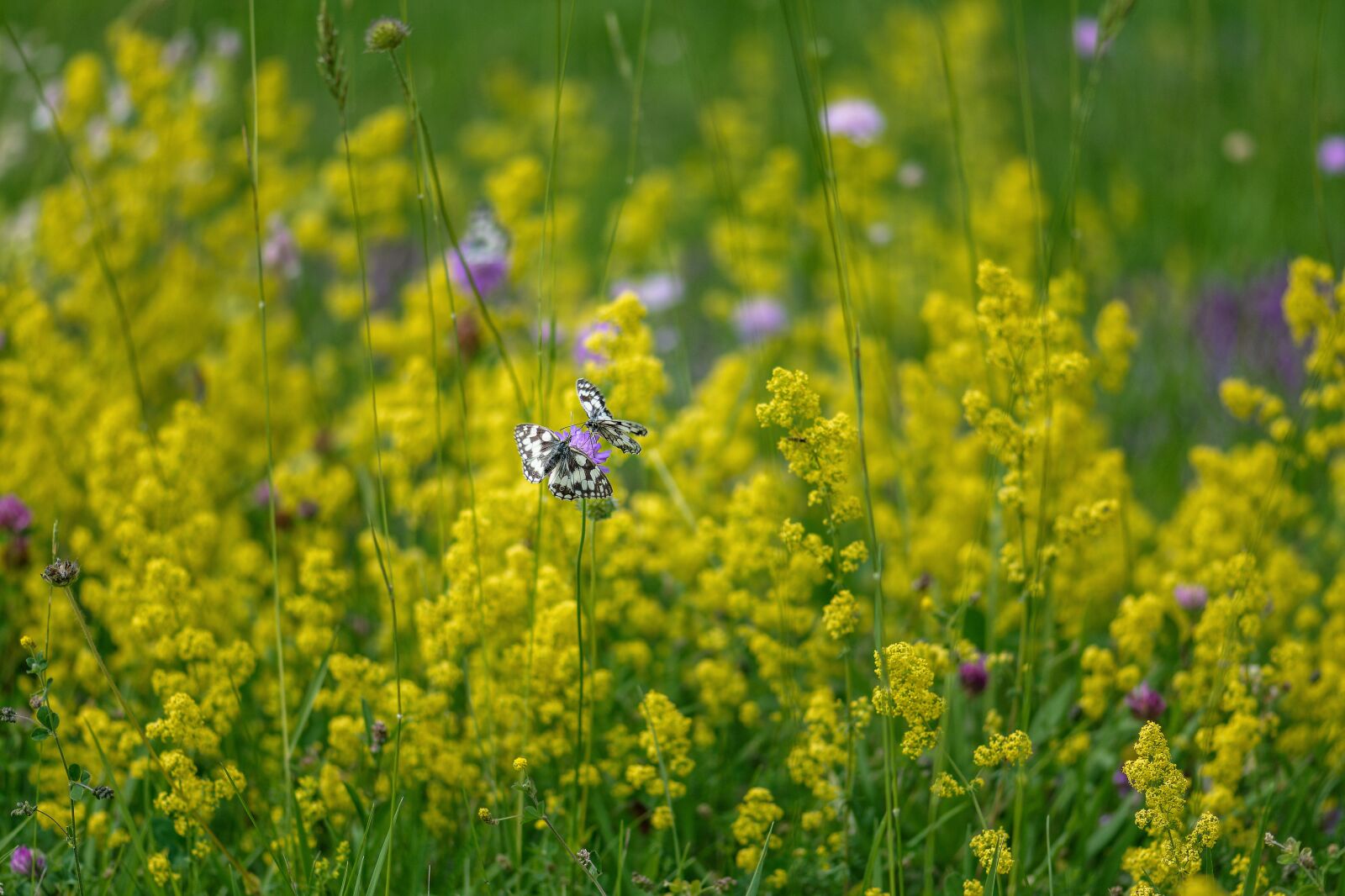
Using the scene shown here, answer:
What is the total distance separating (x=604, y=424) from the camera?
1.54m

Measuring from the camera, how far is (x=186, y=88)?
153 inches

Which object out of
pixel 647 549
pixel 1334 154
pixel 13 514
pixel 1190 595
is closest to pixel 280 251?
pixel 13 514

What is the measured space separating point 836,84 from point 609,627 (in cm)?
415

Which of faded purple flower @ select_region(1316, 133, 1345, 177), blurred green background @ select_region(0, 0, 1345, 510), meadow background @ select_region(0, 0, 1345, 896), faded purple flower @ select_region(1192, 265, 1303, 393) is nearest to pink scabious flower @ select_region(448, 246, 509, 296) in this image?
meadow background @ select_region(0, 0, 1345, 896)

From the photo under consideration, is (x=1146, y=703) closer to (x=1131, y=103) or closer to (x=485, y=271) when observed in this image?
(x=485, y=271)

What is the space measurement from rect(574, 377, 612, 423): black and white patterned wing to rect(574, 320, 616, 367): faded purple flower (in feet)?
1.62

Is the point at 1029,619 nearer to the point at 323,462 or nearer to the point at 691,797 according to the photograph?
the point at 691,797

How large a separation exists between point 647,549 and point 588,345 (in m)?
→ 0.62

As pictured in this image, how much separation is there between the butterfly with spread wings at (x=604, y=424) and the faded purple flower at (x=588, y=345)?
0.50m

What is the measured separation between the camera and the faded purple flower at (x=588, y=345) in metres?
2.19

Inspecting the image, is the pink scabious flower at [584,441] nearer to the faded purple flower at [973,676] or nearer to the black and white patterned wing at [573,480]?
the black and white patterned wing at [573,480]

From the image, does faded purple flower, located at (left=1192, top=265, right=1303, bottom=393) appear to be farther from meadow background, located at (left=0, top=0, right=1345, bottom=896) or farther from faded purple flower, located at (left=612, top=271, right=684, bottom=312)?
faded purple flower, located at (left=612, top=271, right=684, bottom=312)

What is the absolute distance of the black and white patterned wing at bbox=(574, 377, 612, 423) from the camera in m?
1.55

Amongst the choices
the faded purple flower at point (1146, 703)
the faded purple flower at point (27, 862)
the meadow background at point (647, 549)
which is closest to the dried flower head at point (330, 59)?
the meadow background at point (647, 549)
